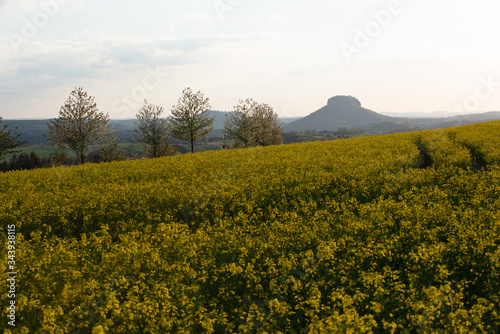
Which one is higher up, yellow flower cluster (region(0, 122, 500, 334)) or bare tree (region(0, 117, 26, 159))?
bare tree (region(0, 117, 26, 159))

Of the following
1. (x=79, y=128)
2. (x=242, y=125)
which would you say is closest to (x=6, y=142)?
(x=79, y=128)

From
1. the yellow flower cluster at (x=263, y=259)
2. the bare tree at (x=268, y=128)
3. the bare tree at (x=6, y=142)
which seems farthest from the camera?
the bare tree at (x=268, y=128)

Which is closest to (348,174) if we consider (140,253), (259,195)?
(259,195)

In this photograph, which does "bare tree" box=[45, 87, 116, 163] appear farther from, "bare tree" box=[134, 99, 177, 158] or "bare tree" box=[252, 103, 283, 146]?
"bare tree" box=[252, 103, 283, 146]

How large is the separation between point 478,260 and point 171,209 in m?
9.63

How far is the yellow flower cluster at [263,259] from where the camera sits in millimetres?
5411

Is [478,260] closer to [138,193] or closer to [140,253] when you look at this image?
[140,253]

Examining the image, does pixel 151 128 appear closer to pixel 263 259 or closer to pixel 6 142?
pixel 6 142

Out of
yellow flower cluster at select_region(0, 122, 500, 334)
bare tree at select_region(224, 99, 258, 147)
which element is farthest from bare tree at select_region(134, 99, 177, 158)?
yellow flower cluster at select_region(0, 122, 500, 334)

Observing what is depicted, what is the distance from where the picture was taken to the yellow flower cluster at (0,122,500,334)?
541 centimetres

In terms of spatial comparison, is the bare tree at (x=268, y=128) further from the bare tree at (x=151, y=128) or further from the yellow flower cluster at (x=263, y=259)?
the yellow flower cluster at (x=263, y=259)

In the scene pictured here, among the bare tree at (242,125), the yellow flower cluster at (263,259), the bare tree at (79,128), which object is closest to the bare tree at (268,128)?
the bare tree at (242,125)

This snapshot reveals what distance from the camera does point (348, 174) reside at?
14.7 m

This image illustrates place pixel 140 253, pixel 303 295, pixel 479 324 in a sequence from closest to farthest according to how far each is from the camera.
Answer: pixel 479 324 → pixel 303 295 → pixel 140 253
